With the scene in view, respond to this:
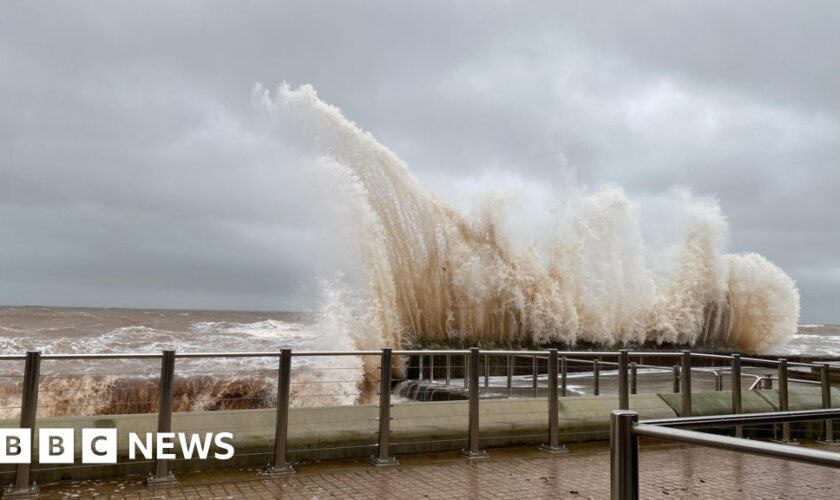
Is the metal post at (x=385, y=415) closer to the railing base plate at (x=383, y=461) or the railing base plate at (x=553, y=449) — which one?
the railing base plate at (x=383, y=461)

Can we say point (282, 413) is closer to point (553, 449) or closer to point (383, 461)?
point (383, 461)

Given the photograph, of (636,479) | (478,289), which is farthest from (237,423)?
(478,289)

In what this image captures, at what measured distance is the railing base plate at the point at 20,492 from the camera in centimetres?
542

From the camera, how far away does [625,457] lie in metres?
2.88

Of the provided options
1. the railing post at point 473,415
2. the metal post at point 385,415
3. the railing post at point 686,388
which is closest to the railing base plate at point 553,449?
the railing post at point 473,415

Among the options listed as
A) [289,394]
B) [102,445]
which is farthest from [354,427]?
Result: [102,445]

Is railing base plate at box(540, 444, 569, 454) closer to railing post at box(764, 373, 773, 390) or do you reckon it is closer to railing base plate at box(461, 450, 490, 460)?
railing base plate at box(461, 450, 490, 460)

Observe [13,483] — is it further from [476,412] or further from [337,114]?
[337,114]

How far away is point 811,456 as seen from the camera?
2.33m

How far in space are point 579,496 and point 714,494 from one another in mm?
2849

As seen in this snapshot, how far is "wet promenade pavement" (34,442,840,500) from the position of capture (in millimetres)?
3338

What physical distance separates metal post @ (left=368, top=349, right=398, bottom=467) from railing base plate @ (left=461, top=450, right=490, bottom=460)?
94cm

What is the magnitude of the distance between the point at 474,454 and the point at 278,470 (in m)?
2.36

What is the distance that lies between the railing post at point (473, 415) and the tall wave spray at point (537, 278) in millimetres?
17189
